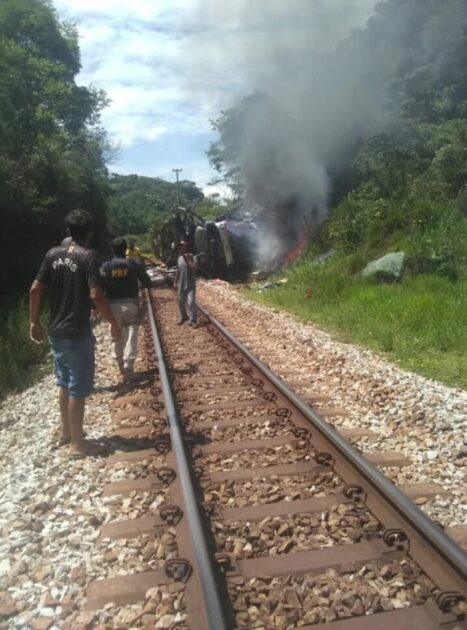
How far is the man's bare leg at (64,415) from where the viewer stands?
18.3ft

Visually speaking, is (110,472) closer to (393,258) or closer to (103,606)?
(103,606)

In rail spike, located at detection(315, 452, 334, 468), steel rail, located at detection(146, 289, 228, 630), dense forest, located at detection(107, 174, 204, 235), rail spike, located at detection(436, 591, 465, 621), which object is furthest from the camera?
dense forest, located at detection(107, 174, 204, 235)

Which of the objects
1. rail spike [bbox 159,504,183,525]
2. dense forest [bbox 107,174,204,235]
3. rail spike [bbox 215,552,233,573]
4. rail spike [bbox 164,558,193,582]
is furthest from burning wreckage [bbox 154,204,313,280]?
dense forest [bbox 107,174,204,235]

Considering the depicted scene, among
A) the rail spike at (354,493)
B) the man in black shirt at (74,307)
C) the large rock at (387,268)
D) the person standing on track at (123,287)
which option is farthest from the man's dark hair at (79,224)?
the large rock at (387,268)

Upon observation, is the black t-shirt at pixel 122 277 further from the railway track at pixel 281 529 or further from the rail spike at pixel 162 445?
the rail spike at pixel 162 445

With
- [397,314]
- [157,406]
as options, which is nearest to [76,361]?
[157,406]

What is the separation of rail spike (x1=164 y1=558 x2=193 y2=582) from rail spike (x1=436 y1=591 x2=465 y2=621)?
133 cm

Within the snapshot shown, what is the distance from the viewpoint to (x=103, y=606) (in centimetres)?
326

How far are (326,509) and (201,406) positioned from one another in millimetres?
2660

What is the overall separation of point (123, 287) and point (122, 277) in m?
0.13

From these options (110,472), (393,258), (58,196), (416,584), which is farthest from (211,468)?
(58,196)

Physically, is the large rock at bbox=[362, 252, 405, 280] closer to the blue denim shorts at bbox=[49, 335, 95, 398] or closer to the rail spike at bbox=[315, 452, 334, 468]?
the rail spike at bbox=[315, 452, 334, 468]

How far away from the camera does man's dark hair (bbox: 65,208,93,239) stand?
5090 mm

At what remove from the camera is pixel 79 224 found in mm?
5094
